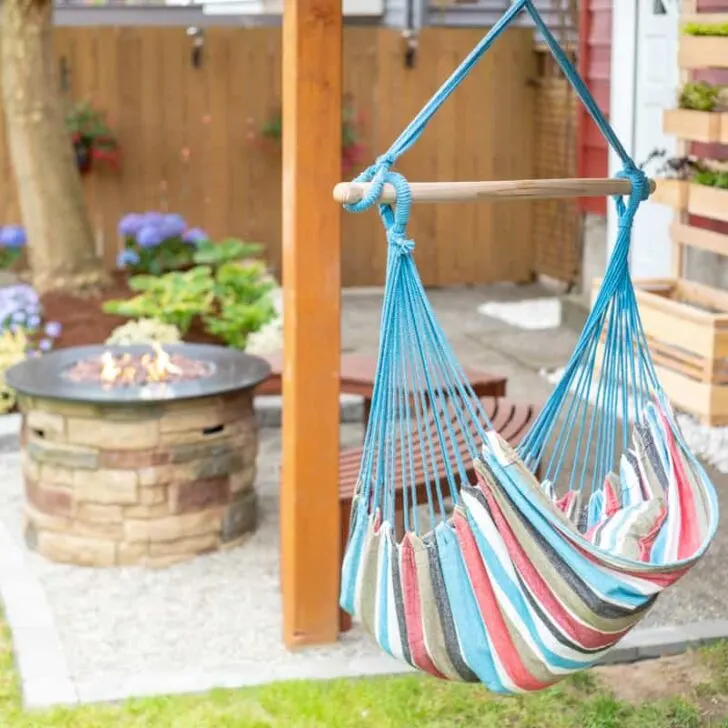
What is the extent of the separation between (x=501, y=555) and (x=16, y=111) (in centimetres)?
532

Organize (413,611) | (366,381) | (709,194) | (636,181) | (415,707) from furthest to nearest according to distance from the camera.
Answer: (709,194) < (366,381) < (415,707) < (636,181) < (413,611)

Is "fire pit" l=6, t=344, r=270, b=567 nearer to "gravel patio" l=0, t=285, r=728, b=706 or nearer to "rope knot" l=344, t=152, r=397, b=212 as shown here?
"gravel patio" l=0, t=285, r=728, b=706

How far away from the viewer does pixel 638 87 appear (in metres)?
7.75

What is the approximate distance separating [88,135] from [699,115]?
459 centimetres

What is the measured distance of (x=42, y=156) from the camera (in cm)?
739

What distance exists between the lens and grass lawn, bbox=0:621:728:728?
3.52 metres

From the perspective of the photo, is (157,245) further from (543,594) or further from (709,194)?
(543,594)

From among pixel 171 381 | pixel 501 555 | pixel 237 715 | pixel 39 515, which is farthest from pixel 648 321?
pixel 501 555

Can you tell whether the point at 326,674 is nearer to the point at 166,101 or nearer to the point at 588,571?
the point at 588,571

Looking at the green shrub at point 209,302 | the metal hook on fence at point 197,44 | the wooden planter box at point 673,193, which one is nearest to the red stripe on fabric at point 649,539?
the wooden planter box at point 673,193

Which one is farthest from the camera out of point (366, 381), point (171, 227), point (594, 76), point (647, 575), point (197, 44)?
point (197, 44)

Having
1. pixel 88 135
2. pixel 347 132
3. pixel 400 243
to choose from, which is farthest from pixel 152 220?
pixel 400 243

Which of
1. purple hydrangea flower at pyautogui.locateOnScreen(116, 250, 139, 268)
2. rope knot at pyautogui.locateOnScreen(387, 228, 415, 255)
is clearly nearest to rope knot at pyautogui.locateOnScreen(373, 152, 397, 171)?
rope knot at pyautogui.locateOnScreen(387, 228, 415, 255)

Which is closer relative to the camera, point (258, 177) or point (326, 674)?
point (326, 674)
